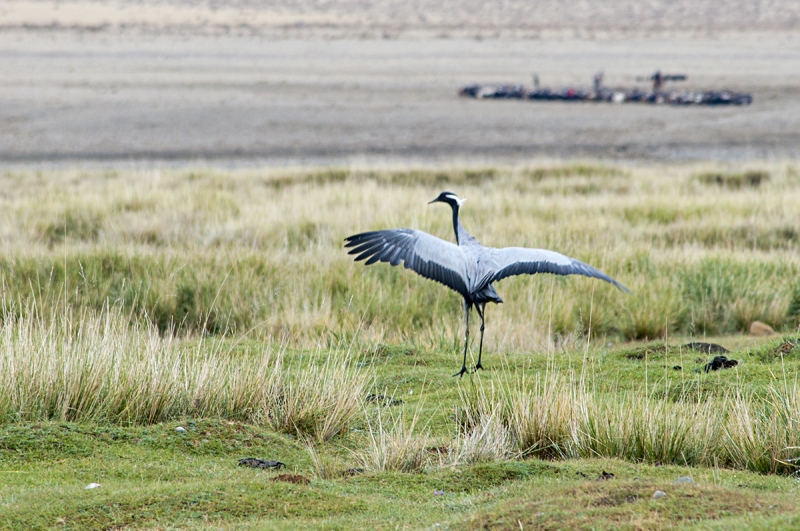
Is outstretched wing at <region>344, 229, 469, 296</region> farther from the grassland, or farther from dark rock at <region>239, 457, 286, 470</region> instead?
dark rock at <region>239, 457, 286, 470</region>

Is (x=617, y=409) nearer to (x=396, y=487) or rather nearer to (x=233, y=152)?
(x=396, y=487)

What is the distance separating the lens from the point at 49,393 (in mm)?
5801

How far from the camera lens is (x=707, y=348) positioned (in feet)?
26.5

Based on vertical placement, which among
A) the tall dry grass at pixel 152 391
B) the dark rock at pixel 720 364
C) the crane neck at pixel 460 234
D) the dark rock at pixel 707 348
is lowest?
the dark rock at pixel 707 348

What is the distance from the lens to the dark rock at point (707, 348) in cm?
797

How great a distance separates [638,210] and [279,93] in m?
29.0

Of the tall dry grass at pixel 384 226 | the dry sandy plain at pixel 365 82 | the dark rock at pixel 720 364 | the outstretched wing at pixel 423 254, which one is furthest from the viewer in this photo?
the dry sandy plain at pixel 365 82

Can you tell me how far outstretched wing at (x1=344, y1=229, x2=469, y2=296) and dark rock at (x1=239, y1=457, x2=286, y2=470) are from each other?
1.53m

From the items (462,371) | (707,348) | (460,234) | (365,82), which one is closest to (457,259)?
(460,234)

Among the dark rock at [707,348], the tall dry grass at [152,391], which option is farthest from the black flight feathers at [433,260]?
the dark rock at [707,348]

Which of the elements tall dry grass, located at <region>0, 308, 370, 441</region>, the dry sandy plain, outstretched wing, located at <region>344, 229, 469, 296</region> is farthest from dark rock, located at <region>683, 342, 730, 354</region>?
the dry sandy plain

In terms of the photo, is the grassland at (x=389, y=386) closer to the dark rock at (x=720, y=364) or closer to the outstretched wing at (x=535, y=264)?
the dark rock at (x=720, y=364)

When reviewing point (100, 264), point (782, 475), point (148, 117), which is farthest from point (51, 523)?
point (148, 117)

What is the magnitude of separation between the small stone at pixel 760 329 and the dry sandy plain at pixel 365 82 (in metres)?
18.0
